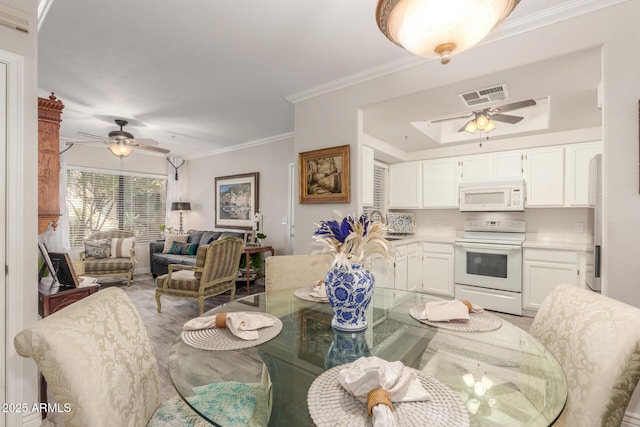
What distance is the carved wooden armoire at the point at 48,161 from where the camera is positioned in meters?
1.97

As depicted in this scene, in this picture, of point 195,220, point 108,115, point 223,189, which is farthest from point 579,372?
point 195,220

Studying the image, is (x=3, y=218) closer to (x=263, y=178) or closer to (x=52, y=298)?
(x=52, y=298)

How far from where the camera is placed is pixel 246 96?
3412 mm

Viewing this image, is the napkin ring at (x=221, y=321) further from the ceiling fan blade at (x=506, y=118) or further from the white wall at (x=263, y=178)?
the white wall at (x=263, y=178)

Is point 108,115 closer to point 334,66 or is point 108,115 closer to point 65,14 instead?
point 65,14

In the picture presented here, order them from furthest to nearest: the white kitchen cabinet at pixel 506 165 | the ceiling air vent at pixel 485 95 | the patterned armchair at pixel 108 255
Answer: the patterned armchair at pixel 108 255, the white kitchen cabinet at pixel 506 165, the ceiling air vent at pixel 485 95

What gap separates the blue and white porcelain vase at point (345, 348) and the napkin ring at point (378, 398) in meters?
0.31

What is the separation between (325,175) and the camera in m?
3.10

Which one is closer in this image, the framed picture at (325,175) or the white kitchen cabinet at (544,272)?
the framed picture at (325,175)

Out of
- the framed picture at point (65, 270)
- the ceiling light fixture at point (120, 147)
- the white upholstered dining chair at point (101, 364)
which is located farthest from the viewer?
the ceiling light fixture at point (120, 147)

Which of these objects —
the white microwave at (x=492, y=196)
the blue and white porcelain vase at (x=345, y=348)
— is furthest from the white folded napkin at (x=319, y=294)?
the white microwave at (x=492, y=196)

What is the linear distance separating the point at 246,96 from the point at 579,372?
138 inches

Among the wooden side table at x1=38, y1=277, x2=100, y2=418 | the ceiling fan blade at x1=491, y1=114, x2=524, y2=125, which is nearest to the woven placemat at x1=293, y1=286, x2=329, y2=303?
the wooden side table at x1=38, y1=277, x2=100, y2=418

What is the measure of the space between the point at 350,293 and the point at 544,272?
3.35m
